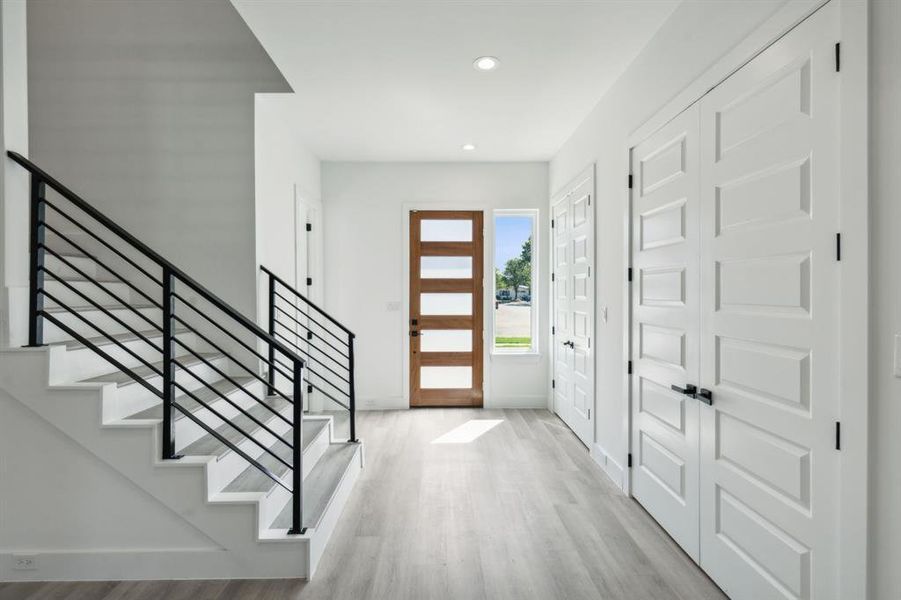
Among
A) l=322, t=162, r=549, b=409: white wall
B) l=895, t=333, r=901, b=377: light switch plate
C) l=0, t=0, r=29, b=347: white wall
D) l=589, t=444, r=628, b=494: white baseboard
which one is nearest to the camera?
l=895, t=333, r=901, b=377: light switch plate

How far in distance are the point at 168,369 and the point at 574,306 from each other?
3343mm

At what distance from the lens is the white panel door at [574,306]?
3.98m

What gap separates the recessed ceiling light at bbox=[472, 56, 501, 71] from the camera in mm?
3014

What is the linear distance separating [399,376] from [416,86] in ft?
10.3

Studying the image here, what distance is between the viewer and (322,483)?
2895 mm

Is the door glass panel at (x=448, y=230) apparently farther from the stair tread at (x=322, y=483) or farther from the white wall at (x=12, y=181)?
the white wall at (x=12, y=181)

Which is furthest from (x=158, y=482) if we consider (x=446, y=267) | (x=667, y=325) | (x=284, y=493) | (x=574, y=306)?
(x=446, y=267)

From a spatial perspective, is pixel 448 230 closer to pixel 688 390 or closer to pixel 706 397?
pixel 688 390

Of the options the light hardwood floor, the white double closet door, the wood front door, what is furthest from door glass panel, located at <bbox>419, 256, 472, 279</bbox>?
the white double closet door

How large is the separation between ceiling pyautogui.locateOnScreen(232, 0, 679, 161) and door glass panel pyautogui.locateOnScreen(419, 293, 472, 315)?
1721 mm

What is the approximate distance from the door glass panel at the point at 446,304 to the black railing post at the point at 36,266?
366cm

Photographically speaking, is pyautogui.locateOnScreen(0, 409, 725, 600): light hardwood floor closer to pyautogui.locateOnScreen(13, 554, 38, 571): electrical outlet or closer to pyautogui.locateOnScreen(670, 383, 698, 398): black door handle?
pyautogui.locateOnScreen(13, 554, 38, 571): electrical outlet

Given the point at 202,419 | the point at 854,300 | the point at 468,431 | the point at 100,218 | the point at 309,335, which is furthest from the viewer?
the point at 309,335

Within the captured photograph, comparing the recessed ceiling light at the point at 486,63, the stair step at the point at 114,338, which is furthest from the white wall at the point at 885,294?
the stair step at the point at 114,338
